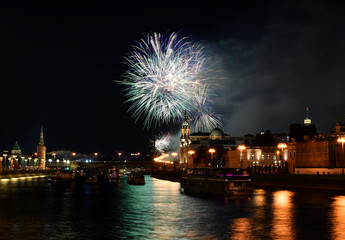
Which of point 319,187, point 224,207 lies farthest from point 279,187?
point 224,207

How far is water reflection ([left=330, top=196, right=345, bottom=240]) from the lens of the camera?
24.6 meters

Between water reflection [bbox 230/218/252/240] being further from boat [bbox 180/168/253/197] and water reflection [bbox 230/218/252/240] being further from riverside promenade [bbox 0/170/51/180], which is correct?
riverside promenade [bbox 0/170/51/180]

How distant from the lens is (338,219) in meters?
30.9

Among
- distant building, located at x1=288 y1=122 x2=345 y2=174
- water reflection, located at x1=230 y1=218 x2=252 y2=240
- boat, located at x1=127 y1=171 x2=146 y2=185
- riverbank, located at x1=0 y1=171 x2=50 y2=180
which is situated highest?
distant building, located at x1=288 y1=122 x2=345 y2=174

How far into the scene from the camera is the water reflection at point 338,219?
80.6ft

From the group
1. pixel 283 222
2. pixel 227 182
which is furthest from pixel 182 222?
pixel 227 182

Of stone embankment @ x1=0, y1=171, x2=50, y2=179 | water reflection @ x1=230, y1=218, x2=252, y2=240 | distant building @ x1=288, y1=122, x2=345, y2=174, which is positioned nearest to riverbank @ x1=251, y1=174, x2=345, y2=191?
distant building @ x1=288, y1=122, x2=345, y2=174

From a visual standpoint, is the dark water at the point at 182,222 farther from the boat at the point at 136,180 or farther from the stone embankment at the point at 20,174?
the stone embankment at the point at 20,174

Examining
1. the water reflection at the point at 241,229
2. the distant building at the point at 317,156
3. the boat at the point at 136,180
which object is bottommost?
the water reflection at the point at 241,229

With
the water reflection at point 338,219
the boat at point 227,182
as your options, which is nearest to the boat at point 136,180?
the boat at point 227,182

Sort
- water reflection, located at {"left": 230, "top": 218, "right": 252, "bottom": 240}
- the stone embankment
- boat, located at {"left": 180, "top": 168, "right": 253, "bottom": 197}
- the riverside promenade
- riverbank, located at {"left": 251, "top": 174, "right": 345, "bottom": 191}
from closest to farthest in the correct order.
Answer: water reflection, located at {"left": 230, "top": 218, "right": 252, "bottom": 240}
boat, located at {"left": 180, "top": 168, "right": 253, "bottom": 197}
riverbank, located at {"left": 251, "top": 174, "right": 345, "bottom": 191}
the stone embankment
the riverside promenade

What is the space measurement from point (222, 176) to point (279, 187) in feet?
74.8

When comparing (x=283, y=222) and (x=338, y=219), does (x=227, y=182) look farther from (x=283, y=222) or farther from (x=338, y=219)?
(x=283, y=222)

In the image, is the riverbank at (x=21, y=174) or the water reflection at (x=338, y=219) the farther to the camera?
the riverbank at (x=21, y=174)
